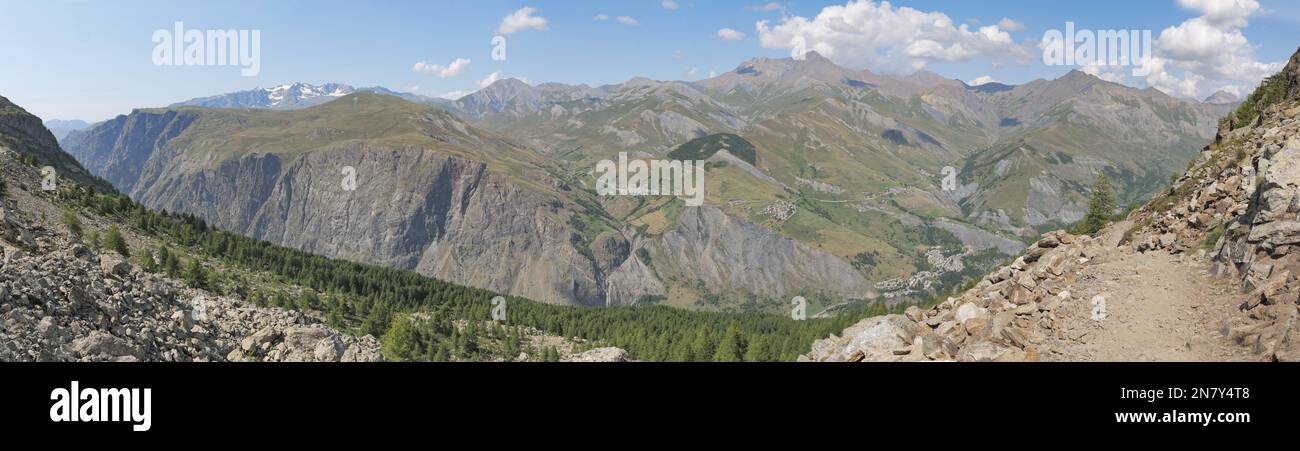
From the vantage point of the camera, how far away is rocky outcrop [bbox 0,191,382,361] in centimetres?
3553

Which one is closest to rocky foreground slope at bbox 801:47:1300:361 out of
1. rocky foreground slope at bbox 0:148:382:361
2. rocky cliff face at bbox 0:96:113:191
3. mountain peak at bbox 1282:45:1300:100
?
mountain peak at bbox 1282:45:1300:100

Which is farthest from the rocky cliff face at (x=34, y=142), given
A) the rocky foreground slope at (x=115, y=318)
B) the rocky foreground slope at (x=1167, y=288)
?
the rocky foreground slope at (x=1167, y=288)

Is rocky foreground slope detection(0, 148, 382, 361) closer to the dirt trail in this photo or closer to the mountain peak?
the dirt trail

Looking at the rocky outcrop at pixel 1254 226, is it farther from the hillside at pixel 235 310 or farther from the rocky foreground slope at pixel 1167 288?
the hillside at pixel 235 310

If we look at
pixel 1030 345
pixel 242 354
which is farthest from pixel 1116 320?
pixel 242 354

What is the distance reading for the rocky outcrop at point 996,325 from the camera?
31.8 m

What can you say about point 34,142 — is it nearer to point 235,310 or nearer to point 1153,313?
point 235,310

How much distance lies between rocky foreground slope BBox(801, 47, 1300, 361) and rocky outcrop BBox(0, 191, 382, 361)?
160 ft

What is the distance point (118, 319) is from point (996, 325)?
201 ft

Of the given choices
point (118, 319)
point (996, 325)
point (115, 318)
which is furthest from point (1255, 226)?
point (118, 319)

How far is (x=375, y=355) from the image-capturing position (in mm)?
61938

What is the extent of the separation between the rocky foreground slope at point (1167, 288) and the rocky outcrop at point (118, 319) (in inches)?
1915
